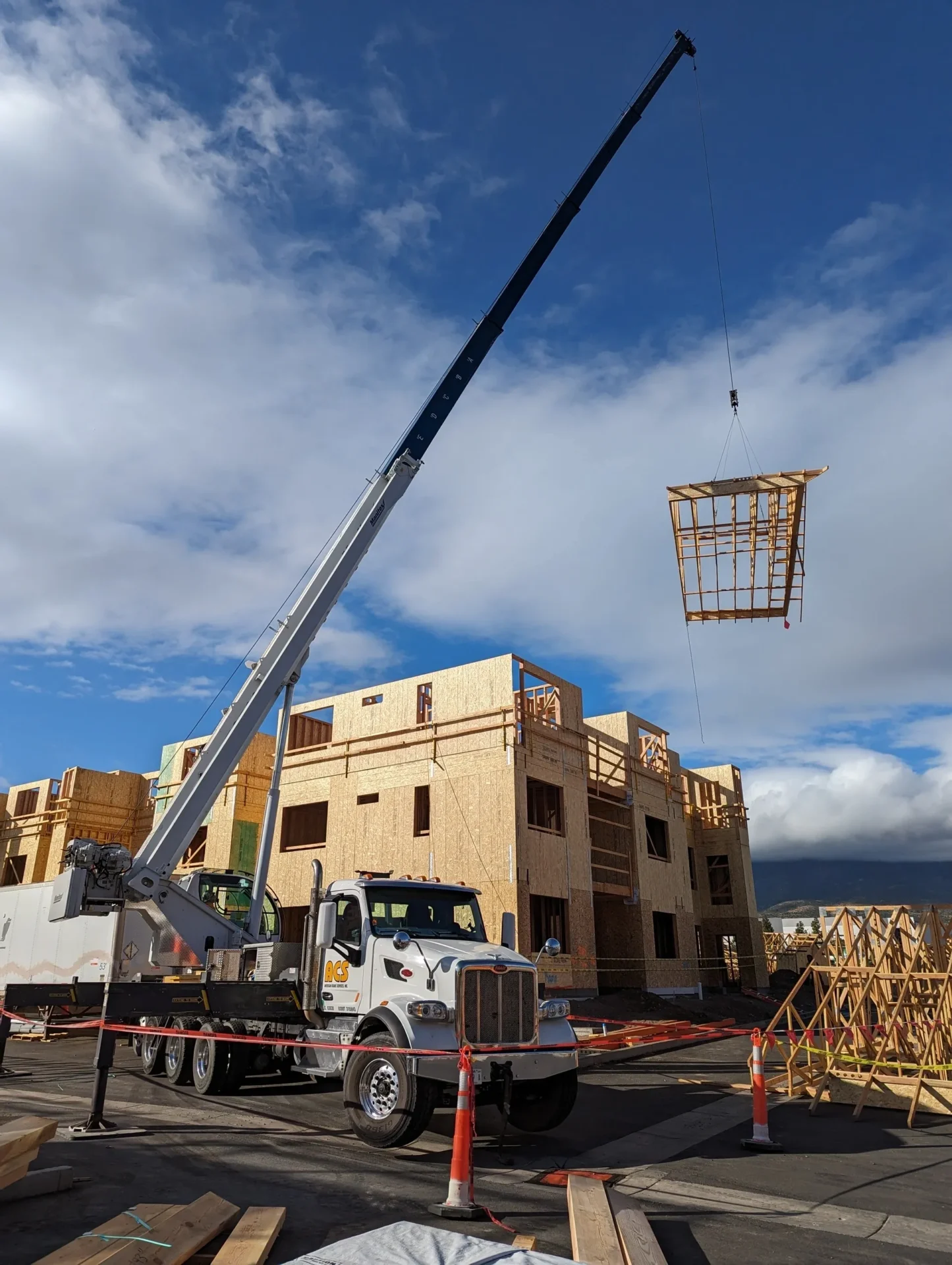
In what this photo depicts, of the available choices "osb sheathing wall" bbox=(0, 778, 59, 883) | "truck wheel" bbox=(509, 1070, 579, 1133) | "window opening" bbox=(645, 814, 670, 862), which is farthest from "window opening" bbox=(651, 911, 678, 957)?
"osb sheathing wall" bbox=(0, 778, 59, 883)

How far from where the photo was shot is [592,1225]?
5738mm

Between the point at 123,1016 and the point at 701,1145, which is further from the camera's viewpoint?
the point at 123,1016

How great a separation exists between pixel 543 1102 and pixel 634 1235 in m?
4.06

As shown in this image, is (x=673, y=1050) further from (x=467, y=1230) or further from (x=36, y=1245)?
(x=36, y=1245)

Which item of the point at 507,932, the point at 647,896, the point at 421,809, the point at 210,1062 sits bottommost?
the point at 210,1062

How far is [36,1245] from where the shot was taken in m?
5.32

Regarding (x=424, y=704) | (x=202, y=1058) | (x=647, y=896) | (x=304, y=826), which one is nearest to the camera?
(x=202, y=1058)

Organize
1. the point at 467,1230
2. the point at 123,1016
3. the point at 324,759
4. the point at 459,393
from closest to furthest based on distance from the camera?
the point at 467,1230, the point at 123,1016, the point at 459,393, the point at 324,759

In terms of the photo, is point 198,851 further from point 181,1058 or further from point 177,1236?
point 177,1236

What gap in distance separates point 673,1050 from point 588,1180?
1185cm

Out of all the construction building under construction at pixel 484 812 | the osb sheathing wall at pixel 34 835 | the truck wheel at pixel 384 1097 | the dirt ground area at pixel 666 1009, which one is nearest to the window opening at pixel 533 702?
the construction building under construction at pixel 484 812

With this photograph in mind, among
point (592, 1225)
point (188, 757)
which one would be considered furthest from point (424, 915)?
point (188, 757)

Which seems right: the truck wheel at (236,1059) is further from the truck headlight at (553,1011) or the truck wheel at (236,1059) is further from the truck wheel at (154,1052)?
the truck headlight at (553,1011)

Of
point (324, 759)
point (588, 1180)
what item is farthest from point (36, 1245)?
point (324, 759)
